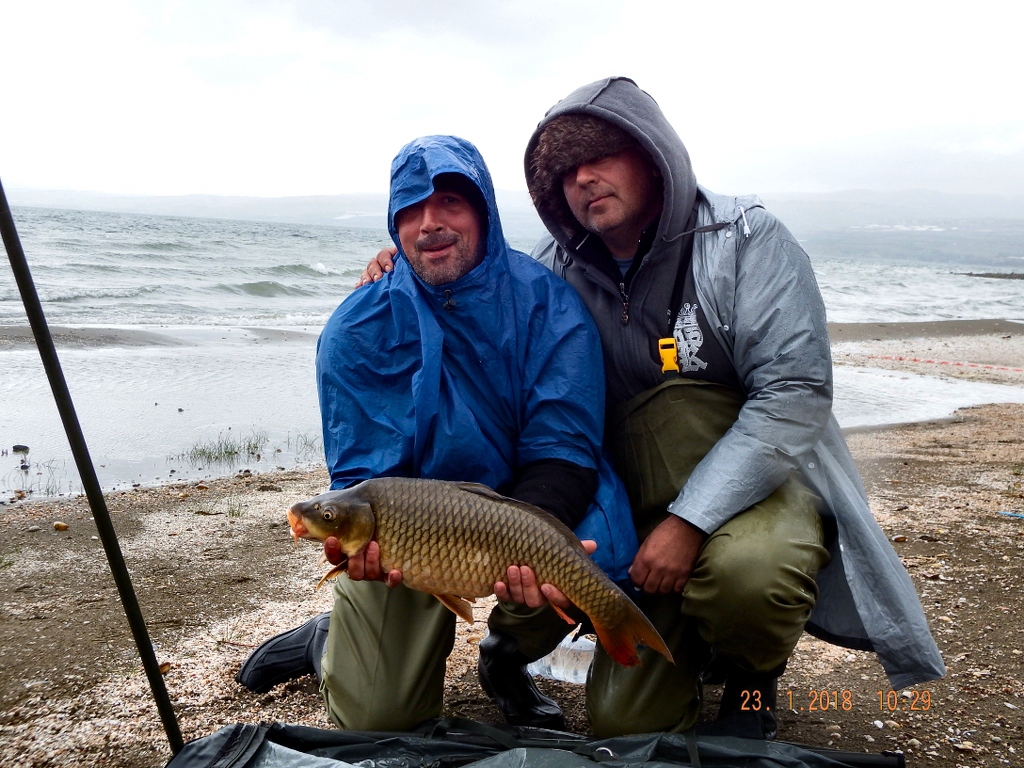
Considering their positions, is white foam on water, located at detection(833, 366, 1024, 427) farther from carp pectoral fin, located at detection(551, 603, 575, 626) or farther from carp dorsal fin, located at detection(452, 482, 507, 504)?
carp dorsal fin, located at detection(452, 482, 507, 504)

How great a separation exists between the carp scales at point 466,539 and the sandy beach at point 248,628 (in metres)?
0.99

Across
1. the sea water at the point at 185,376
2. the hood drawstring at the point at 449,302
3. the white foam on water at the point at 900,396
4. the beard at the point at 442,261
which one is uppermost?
the beard at the point at 442,261

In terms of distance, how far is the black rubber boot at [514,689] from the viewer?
11.0 feet

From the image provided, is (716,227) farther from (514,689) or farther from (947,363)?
(947,363)

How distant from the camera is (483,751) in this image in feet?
9.27

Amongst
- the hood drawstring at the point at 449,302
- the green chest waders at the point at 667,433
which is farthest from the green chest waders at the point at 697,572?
the hood drawstring at the point at 449,302

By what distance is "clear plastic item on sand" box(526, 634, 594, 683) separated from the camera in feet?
12.7

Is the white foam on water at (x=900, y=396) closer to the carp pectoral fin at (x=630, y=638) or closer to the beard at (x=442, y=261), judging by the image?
the beard at (x=442, y=261)

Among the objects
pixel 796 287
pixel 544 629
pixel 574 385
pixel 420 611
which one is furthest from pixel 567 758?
pixel 796 287

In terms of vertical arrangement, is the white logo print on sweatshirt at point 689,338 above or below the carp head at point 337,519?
above

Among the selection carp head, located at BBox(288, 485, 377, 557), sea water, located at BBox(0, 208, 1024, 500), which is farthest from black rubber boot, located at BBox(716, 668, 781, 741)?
sea water, located at BBox(0, 208, 1024, 500)

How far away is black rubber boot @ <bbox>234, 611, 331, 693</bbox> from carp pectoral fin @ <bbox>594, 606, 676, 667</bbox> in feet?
4.77

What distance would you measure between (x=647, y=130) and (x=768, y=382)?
1062mm

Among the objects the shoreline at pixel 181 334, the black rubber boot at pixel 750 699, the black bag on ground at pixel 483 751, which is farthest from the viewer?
the shoreline at pixel 181 334
